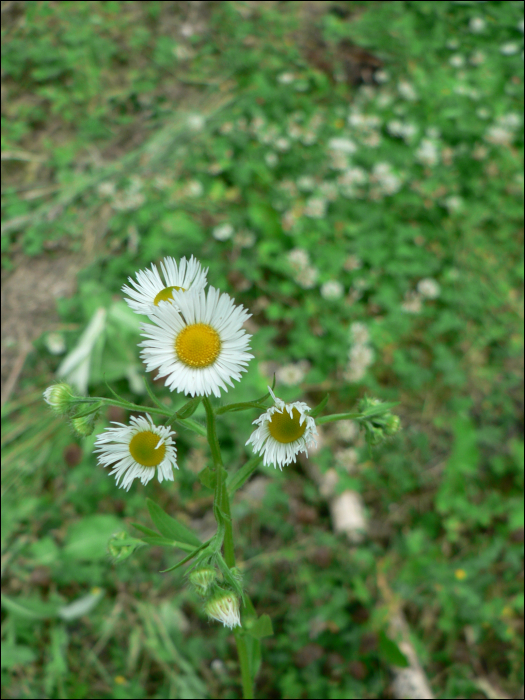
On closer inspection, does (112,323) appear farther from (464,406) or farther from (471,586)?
(471,586)

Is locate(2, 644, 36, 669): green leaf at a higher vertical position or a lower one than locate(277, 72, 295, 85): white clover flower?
lower

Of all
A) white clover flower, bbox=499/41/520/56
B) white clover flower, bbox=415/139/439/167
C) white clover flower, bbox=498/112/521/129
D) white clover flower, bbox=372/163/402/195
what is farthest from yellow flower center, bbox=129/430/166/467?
white clover flower, bbox=499/41/520/56

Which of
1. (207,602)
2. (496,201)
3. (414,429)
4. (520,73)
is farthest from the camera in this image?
(520,73)

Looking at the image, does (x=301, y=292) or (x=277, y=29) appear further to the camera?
(x=277, y=29)

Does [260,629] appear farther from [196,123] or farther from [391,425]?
[196,123]

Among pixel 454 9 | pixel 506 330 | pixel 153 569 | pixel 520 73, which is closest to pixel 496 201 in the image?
pixel 506 330

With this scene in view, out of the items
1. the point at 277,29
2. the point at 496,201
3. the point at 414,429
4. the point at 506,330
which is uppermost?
the point at 277,29

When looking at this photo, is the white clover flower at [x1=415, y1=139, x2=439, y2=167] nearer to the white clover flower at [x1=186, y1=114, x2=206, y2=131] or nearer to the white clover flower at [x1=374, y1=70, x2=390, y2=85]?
the white clover flower at [x1=374, y1=70, x2=390, y2=85]
